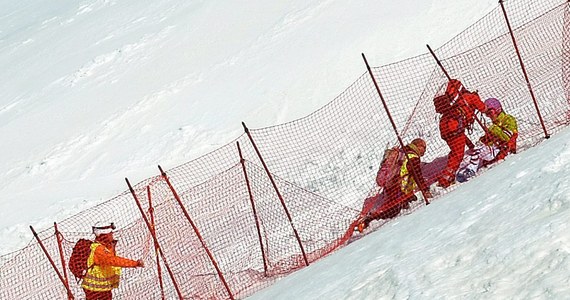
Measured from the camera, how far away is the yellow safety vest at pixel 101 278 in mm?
A: 11547

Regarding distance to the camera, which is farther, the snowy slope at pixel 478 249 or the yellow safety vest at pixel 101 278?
the yellow safety vest at pixel 101 278

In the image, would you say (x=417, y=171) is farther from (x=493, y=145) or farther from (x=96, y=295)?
(x=96, y=295)

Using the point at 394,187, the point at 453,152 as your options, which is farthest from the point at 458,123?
the point at 394,187

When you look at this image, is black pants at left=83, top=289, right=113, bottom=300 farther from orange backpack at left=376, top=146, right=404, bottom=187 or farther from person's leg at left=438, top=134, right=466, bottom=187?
person's leg at left=438, top=134, right=466, bottom=187

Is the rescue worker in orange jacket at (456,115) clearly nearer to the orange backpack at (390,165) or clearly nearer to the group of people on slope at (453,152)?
the group of people on slope at (453,152)

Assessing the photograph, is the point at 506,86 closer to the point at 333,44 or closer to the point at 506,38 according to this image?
the point at 506,38

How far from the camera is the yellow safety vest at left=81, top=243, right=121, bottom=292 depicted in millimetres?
11547

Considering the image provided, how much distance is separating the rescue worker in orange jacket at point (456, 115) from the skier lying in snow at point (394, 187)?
1.73 feet

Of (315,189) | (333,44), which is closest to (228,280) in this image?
(315,189)

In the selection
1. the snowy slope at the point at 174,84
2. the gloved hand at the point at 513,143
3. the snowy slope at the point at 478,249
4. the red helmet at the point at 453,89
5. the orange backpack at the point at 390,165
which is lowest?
the snowy slope at the point at 478,249

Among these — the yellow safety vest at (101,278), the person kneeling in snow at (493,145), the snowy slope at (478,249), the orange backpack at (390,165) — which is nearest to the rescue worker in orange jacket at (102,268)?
the yellow safety vest at (101,278)

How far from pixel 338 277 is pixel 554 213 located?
2525 mm

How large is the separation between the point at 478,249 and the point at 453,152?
18.1 ft

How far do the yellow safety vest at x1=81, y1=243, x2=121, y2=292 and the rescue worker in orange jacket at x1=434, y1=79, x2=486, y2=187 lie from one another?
15.5ft
